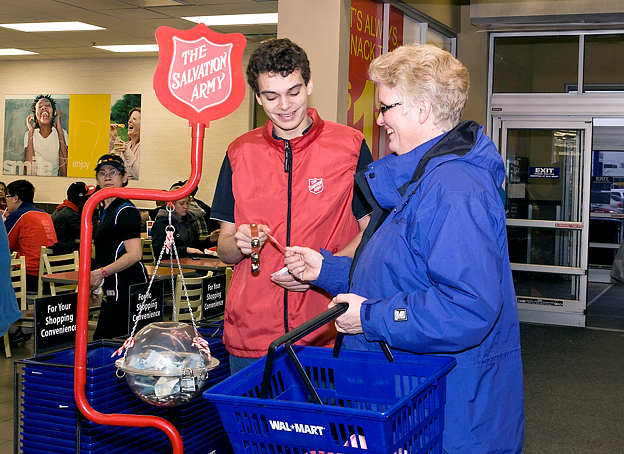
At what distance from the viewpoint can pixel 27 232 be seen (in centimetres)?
707

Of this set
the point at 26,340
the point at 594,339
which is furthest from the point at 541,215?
the point at 26,340

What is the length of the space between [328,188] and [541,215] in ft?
22.0

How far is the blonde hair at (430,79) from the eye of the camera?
5.29 feet

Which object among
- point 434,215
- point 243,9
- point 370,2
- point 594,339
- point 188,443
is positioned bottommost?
point 594,339

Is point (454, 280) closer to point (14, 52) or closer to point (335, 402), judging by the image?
point (335, 402)

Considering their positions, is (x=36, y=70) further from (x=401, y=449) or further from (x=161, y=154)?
(x=401, y=449)

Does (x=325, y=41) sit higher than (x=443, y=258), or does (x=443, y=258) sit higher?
(x=325, y=41)

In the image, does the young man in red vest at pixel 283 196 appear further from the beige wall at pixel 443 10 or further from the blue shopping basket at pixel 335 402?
the beige wall at pixel 443 10

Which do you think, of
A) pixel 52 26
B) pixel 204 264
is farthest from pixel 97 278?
pixel 52 26

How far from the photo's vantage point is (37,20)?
9320 mm

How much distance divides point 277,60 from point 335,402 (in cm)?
111

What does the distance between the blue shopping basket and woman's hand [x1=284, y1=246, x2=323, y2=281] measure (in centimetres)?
37

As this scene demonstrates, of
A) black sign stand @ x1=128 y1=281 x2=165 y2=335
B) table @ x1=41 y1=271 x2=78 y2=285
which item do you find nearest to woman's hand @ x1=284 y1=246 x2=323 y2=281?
black sign stand @ x1=128 y1=281 x2=165 y2=335

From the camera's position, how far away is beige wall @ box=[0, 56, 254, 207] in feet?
36.8
